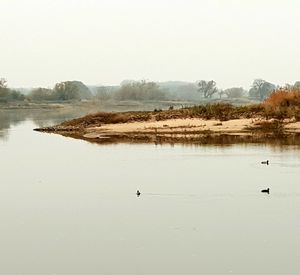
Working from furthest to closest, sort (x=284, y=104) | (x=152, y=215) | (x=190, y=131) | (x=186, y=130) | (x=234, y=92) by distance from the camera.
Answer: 1. (x=234, y=92)
2. (x=284, y=104)
3. (x=186, y=130)
4. (x=190, y=131)
5. (x=152, y=215)

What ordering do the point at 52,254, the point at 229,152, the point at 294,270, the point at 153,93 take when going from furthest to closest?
the point at 153,93
the point at 229,152
the point at 52,254
the point at 294,270

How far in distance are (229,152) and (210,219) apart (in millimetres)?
13183

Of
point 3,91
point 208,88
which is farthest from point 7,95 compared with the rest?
point 208,88

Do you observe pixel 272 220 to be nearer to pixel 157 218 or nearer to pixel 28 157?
pixel 157 218

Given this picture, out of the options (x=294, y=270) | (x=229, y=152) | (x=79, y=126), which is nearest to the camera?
(x=294, y=270)

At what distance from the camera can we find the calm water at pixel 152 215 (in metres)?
10.9

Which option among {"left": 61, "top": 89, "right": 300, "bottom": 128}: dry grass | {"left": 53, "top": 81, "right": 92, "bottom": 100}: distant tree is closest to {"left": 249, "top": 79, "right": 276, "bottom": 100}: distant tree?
{"left": 53, "top": 81, "right": 92, "bottom": 100}: distant tree

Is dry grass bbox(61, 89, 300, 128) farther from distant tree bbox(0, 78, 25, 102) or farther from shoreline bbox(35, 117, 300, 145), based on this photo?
distant tree bbox(0, 78, 25, 102)

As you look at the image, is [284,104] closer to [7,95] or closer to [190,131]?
[190,131]

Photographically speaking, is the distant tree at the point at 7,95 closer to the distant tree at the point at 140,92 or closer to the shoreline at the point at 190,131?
the distant tree at the point at 140,92

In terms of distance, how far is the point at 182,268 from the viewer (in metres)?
10.5

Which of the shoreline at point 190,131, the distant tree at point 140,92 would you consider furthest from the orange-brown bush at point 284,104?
the distant tree at point 140,92

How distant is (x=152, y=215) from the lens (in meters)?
14.5

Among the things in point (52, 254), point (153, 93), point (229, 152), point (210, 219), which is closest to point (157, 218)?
point (210, 219)
